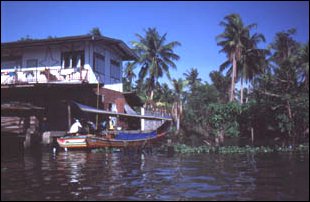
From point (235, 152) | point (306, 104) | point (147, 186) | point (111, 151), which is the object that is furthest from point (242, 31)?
point (147, 186)

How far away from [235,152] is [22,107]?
13038 millimetres

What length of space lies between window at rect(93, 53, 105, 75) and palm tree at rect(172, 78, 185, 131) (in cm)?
1718

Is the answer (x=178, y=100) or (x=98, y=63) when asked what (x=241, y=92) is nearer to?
(x=178, y=100)

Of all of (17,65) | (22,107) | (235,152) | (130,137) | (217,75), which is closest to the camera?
(22,107)

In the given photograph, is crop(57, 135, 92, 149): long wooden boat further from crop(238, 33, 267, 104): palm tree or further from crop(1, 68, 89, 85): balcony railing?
crop(238, 33, 267, 104): palm tree

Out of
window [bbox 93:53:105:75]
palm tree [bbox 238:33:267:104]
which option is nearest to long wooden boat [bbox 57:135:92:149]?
window [bbox 93:53:105:75]

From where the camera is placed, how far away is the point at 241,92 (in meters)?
43.0

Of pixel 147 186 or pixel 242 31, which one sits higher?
pixel 242 31

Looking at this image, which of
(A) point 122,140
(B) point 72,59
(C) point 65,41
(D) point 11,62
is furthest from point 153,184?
(D) point 11,62

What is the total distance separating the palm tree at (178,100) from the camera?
136 feet

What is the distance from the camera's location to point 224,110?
32656 mm

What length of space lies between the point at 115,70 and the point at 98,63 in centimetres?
324

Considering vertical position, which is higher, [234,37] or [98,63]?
[234,37]

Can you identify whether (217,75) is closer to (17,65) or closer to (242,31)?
(242,31)
